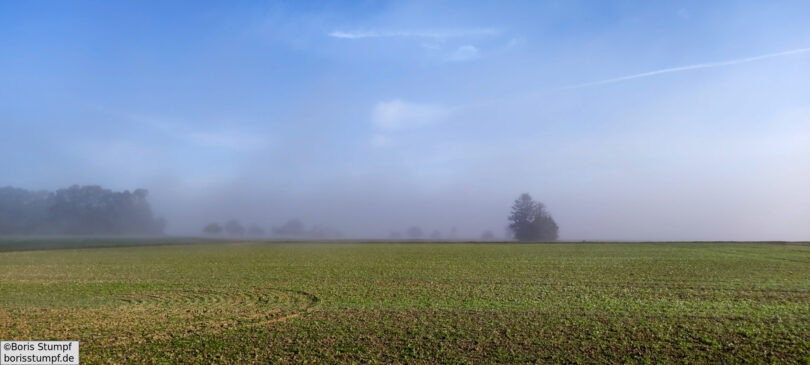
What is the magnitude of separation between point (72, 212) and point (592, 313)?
5847 inches

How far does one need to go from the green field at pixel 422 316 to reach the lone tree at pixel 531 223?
69.7 m

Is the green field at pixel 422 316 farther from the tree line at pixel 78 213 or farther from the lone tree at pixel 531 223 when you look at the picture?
the tree line at pixel 78 213

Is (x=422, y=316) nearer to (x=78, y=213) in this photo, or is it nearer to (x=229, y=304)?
(x=229, y=304)

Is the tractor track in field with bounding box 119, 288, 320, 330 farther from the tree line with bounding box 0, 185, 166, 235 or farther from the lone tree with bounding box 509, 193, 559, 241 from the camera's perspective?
the tree line with bounding box 0, 185, 166, 235

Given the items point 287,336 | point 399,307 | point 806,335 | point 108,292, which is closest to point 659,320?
point 806,335

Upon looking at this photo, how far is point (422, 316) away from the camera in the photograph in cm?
1434

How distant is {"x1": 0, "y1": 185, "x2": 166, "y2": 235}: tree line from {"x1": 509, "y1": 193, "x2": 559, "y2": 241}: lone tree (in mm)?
93772

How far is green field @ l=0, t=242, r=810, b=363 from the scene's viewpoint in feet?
35.7

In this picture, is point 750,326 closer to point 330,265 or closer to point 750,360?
point 750,360

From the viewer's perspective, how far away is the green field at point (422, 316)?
1089 cm

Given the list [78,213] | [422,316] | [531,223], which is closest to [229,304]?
[422,316]

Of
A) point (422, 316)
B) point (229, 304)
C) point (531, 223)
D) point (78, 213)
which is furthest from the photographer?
point (78, 213)

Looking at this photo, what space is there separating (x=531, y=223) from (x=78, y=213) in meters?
115

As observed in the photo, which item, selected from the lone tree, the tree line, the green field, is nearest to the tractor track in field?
the green field
